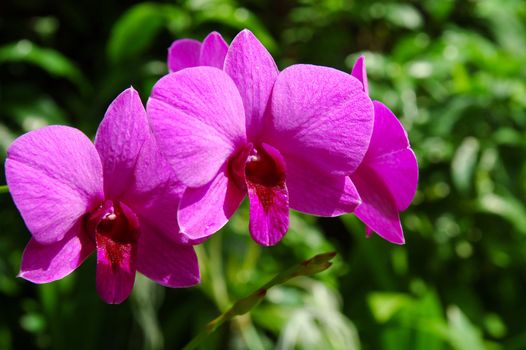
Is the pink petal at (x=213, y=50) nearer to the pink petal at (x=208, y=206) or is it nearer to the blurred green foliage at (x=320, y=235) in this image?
the pink petal at (x=208, y=206)

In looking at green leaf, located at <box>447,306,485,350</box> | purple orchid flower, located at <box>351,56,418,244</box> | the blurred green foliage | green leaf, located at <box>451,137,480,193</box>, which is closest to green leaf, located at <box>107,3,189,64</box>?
the blurred green foliage

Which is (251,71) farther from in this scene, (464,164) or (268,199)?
(464,164)

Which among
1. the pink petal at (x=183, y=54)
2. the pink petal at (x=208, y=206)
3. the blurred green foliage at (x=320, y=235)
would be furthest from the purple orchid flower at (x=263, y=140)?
the blurred green foliage at (x=320, y=235)

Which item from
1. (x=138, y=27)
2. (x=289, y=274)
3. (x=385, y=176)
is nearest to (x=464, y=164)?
(x=138, y=27)

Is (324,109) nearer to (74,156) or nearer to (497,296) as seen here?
(74,156)

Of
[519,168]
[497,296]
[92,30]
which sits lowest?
[497,296]

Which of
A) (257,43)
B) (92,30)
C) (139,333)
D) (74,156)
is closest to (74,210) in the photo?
(74,156)
